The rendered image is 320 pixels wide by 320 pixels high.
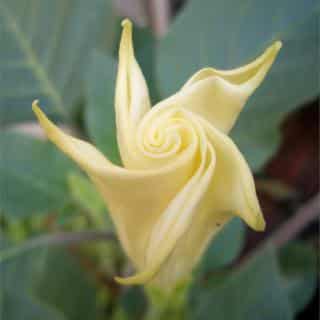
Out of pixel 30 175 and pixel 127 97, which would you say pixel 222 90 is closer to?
pixel 127 97

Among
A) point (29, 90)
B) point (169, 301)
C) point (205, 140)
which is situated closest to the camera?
point (205, 140)

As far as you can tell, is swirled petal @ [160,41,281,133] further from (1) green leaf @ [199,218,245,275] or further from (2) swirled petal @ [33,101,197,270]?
(1) green leaf @ [199,218,245,275]

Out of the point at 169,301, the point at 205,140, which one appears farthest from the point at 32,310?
the point at 205,140

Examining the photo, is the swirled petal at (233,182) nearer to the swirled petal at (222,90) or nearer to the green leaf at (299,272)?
the swirled petal at (222,90)

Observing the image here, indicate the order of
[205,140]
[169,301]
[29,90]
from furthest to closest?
1. [29,90]
2. [169,301]
3. [205,140]

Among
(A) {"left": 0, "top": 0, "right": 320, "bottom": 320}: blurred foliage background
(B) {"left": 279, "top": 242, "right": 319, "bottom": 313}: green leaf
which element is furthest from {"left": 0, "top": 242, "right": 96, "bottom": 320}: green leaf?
(B) {"left": 279, "top": 242, "right": 319, "bottom": 313}: green leaf

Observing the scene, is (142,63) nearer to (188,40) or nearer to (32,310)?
(188,40)
